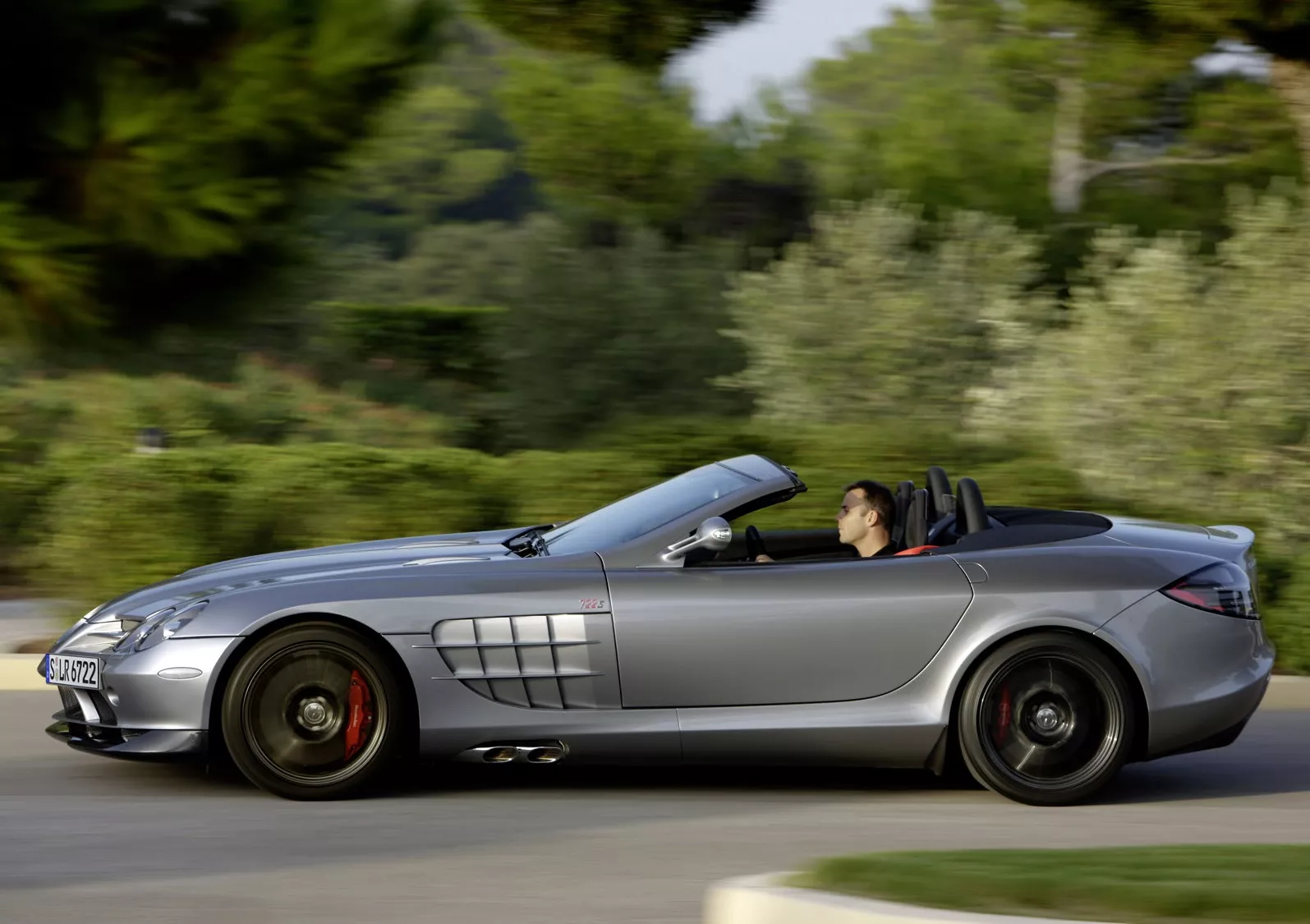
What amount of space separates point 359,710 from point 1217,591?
3156mm

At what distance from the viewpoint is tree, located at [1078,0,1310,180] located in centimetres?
1202

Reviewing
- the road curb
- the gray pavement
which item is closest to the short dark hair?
the road curb

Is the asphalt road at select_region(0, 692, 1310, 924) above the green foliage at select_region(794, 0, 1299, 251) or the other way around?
the other way around

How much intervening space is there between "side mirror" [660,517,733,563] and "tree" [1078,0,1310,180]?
7313mm

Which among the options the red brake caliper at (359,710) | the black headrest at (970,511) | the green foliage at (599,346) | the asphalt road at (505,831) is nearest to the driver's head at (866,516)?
the black headrest at (970,511)

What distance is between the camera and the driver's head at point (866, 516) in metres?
6.82

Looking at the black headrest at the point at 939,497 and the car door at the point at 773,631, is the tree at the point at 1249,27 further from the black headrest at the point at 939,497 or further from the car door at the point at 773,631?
the car door at the point at 773,631

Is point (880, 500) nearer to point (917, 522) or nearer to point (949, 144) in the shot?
point (917, 522)

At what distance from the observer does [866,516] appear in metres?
6.84

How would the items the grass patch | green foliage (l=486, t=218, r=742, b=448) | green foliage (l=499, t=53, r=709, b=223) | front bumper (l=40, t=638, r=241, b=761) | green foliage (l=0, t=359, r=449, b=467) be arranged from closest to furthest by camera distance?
the grass patch, front bumper (l=40, t=638, r=241, b=761), green foliage (l=0, t=359, r=449, b=467), green foliage (l=486, t=218, r=742, b=448), green foliage (l=499, t=53, r=709, b=223)

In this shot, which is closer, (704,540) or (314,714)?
(314,714)

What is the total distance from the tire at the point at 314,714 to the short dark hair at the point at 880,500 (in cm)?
194

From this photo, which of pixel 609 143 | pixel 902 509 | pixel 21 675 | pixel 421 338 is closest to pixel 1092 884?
pixel 902 509

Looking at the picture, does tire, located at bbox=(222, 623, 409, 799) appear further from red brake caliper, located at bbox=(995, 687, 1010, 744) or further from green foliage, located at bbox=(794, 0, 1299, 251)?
green foliage, located at bbox=(794, 0, 1299, 251)
